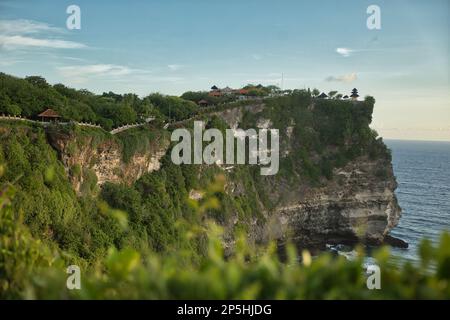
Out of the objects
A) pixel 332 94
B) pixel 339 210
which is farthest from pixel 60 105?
pixel 332 94

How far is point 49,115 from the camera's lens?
33406 millimetres

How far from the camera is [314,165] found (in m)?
60.4

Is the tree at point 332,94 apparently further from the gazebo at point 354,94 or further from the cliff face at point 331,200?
the cliff face at point 331,200

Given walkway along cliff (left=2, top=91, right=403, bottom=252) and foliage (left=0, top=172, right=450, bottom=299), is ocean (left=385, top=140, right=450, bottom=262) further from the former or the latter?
foliage (left=0, top=172, right=450, bottom=299)

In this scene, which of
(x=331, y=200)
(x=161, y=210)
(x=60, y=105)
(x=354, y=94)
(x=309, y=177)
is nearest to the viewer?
(x=60, y=105)

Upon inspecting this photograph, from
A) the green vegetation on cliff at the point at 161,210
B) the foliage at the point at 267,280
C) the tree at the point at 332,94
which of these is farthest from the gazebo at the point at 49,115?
the tree at the point at 332,94

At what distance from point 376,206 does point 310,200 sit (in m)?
8.47

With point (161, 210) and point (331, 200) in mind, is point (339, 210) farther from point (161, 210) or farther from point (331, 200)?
point (161, 210)

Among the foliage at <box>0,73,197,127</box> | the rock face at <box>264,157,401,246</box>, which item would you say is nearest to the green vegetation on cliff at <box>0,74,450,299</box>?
the foliage at <box>0,73,197,127</box>

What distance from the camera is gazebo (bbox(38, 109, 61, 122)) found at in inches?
1313

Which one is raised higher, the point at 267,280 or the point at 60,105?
the point at 60,105

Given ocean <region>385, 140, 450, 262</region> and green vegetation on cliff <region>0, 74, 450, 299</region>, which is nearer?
green vegetation on cliff <region>0, 74, 450, 299</region>

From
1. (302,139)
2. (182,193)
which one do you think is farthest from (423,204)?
(182,193)
